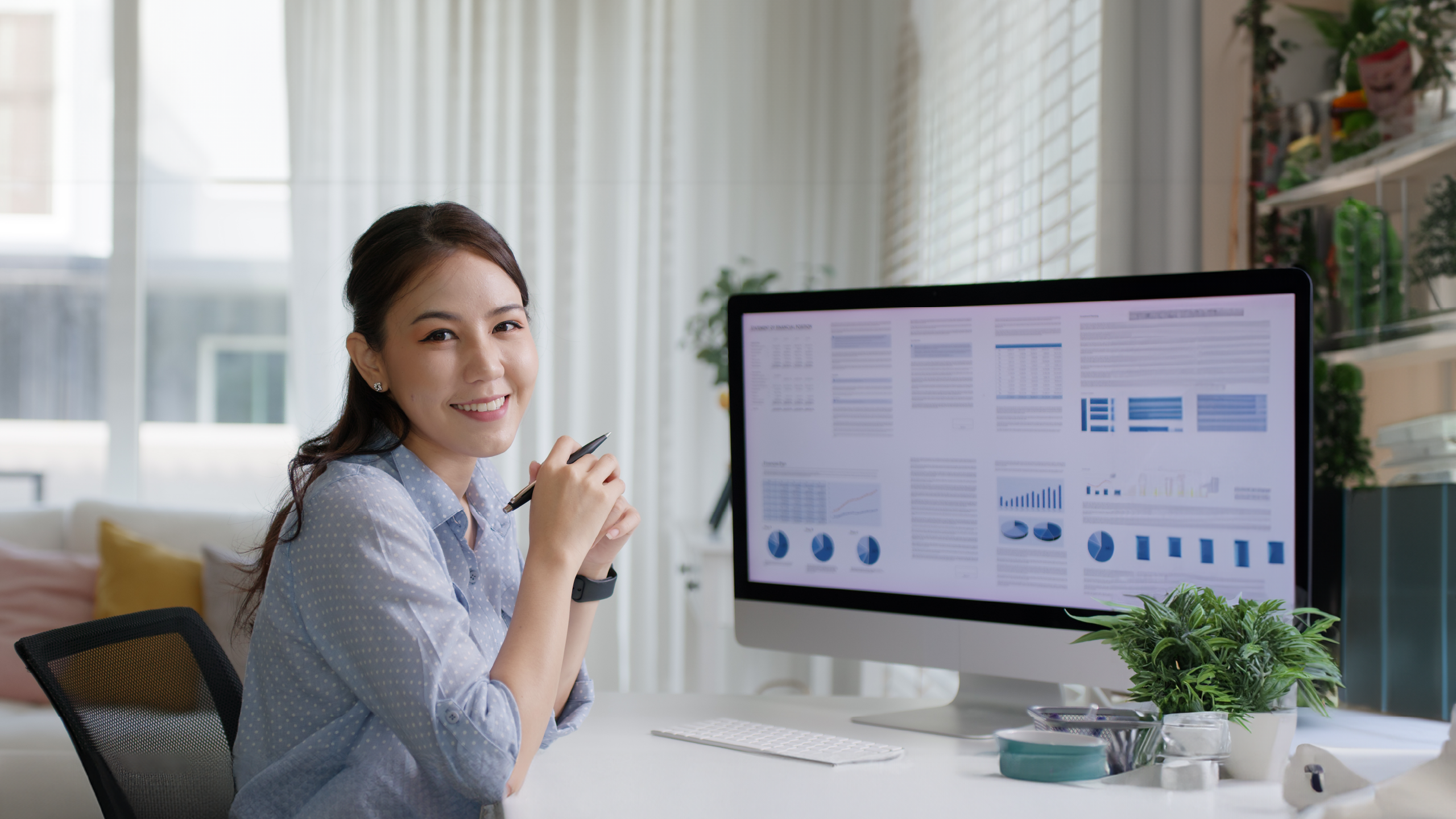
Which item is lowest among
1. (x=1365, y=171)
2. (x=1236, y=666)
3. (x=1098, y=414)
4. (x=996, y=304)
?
(x=1236, y=666)

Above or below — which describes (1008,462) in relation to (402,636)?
above

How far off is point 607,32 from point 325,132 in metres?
0.86

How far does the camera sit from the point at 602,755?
1.00 meters

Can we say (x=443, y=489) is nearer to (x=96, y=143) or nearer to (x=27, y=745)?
(x=27, y=745)

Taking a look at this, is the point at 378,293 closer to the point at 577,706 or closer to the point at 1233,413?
the point at 577,706

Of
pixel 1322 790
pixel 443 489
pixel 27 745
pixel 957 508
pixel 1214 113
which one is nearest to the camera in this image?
pixel 1322 790

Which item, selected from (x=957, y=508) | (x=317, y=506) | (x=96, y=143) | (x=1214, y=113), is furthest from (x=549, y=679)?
(x=96, y=143)

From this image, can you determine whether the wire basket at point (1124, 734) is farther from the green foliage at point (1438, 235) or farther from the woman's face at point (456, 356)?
the green foliage at point (1438, 235)

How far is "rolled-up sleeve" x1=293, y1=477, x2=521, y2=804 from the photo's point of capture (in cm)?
81

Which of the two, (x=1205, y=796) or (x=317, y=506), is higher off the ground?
(x=317, y=506)

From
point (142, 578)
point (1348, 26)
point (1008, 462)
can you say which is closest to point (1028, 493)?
point (1008, 462)

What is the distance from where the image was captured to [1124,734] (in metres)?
0.92

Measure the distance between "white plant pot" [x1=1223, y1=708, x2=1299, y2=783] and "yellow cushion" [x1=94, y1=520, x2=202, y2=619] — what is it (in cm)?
217

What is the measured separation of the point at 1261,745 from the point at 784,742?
422 millimetres
